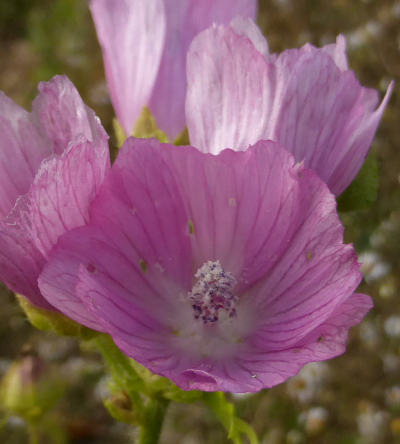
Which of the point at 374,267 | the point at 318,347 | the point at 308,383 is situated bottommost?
the point at 308,383

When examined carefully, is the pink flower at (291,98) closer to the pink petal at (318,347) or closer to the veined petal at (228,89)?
the veined petal at (228,89)

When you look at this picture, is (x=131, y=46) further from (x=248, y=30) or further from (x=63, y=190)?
(x=63, y=190)

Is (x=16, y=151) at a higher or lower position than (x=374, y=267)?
higher

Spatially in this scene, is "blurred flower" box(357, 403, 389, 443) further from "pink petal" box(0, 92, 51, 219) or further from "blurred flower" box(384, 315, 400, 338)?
"pink petal" box(0, 92, 51, 219)

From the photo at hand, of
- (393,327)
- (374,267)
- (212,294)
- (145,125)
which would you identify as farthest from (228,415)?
(393,327)

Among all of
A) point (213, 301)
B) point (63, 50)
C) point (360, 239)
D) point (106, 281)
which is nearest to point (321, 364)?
point (360, 239)

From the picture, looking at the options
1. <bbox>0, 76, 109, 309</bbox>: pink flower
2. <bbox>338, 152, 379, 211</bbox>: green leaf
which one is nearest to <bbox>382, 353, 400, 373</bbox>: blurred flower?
<bbox>338, 152, 379, 211</bbox>: green leaf
